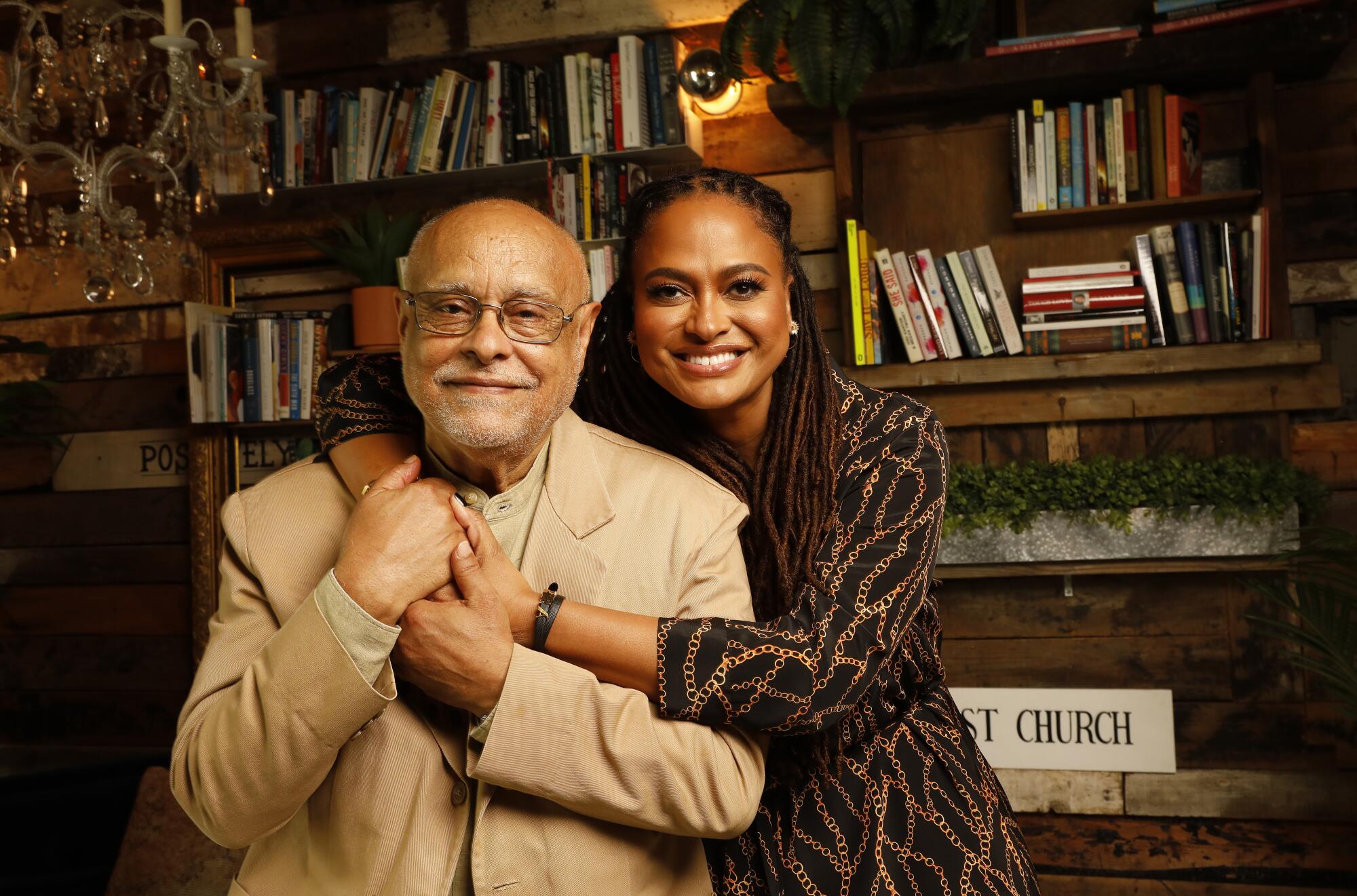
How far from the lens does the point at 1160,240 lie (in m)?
2.96

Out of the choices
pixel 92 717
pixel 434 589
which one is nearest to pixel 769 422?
pixel 434 589

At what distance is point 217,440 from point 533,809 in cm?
309

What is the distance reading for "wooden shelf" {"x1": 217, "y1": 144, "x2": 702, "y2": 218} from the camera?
11.0 ft

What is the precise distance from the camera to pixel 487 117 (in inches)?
137

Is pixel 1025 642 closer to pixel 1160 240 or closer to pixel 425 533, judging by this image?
pixel 1160 240

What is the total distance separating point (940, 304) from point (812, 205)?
2.04 feet

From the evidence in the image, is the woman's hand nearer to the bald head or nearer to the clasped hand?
the clasped hand

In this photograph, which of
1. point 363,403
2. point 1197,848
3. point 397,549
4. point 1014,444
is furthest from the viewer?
point 1014,444

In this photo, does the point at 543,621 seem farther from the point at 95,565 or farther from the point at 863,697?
the point at 95,565

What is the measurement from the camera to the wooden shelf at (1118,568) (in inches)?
113

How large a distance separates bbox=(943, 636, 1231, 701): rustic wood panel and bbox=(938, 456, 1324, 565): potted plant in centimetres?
34

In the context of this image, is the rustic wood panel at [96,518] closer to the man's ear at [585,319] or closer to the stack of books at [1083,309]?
the man's ear at [585,319]

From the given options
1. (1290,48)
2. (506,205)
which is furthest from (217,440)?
(1290,48)

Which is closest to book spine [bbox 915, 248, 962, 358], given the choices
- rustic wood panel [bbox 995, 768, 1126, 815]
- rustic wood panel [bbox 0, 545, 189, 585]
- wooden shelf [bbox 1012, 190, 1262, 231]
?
wooden shelf [bbox 1012, 190, 1262, 231]
